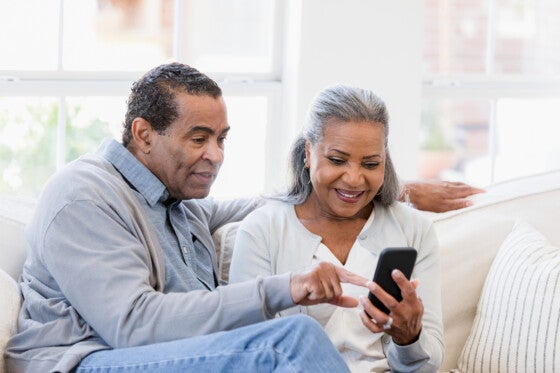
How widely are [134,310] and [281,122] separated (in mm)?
1801

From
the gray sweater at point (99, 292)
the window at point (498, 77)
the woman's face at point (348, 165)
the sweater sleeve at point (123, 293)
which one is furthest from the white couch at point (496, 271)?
the window at point (498, 77)

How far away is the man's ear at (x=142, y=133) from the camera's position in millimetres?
2445

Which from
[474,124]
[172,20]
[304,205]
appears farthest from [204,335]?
[474,124]

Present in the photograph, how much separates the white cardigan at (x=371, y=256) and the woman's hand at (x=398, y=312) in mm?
74

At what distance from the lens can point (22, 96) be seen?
3301 millimetres

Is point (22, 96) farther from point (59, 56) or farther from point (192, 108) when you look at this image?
point (192, 108)

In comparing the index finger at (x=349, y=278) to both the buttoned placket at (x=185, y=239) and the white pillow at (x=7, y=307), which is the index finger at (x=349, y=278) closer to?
the buttoned placket at (x=185, y=239)

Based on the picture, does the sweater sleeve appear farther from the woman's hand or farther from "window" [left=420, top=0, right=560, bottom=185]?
"window" [left=420, top=0, right=560, bottom=185]

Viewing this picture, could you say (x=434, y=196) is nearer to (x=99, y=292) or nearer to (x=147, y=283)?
(x=147, y=283)

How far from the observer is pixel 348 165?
2.44 meters

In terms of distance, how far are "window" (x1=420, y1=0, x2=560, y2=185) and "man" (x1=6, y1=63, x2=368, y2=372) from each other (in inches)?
77.0

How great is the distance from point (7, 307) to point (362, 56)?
1.93 metres

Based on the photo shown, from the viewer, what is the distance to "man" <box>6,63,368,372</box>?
2104 millimetres

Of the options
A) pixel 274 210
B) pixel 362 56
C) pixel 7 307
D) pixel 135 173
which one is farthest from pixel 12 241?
pixel 362 56
